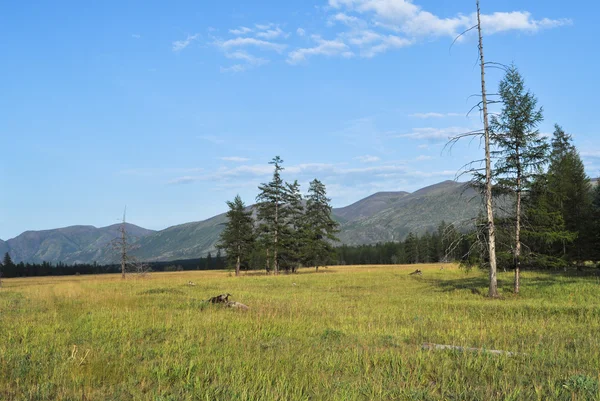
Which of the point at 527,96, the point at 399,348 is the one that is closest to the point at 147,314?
the point at 399,348

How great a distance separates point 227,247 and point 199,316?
47937 millimetres

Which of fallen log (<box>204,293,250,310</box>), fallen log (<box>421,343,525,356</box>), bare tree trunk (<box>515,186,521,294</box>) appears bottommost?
fallen log (<box>204,293,250,310</box>)

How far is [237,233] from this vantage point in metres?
58.7

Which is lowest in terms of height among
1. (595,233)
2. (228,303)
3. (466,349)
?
(228,303)

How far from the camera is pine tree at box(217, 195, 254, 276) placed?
2303 inches

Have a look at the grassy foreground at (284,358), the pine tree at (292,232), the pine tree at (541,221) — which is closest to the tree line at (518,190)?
the pine tree at (541,221)

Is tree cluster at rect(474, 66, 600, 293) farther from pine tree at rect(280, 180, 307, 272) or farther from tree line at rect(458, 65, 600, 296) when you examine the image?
pine tree at rect(280, 180, 307, 272)

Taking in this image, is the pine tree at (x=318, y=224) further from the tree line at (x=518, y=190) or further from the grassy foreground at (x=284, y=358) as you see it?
the grassy foreground at (x=284, y=358)

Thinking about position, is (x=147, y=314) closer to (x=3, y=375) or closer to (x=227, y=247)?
(x=3, y=375)

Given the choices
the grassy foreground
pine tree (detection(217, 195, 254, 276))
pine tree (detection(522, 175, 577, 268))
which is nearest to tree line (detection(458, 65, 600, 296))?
pine tree (detection(522, 175, 577, 268))

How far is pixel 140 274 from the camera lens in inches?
2096

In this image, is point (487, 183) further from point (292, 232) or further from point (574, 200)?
point (292, 232)

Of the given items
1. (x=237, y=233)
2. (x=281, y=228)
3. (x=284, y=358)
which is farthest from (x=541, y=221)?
(x=237, y=233)

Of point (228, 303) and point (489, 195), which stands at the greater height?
point (489, 195)
